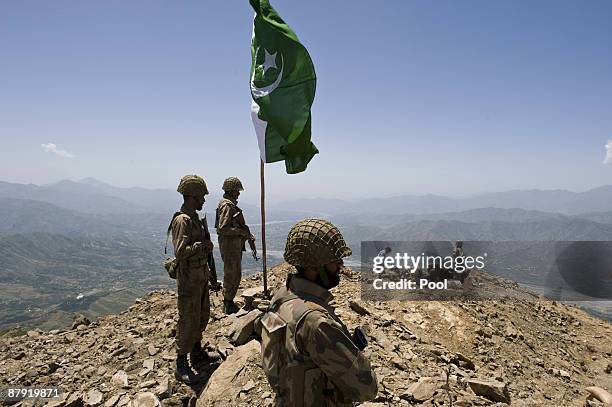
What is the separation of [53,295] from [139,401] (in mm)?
196402

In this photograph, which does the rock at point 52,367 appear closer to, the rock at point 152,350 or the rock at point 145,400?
the rock at point 152,350

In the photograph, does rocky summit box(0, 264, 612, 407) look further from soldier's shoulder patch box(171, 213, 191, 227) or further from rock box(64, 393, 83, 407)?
soldier's shoulder patch box(171, 213, 191, 227)

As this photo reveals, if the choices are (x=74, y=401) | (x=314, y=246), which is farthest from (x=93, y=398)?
(x=314, y=246)

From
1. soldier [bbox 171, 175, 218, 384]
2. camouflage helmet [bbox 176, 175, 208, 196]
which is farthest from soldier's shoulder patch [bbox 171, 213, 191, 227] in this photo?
camouflage helmet [bbox 176, 175, 208, 196]

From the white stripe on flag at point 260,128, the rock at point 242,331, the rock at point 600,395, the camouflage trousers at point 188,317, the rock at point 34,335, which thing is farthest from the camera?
Answer: the rock at point 34,335

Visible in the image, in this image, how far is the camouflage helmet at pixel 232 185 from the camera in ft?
27.9

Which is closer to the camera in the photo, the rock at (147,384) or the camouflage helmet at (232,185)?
the rock at (147,384)

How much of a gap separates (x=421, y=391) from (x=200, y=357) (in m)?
4.08

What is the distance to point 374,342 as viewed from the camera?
24.4ft

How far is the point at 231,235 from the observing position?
8609 mm

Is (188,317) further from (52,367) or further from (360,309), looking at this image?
(360,309)

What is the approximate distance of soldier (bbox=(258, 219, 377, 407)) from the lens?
7.90 feet

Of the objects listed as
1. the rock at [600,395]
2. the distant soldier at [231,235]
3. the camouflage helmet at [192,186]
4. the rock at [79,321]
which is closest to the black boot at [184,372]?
the distant soldier at [231,235]

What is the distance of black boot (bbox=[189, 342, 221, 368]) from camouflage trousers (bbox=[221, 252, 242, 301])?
2.38 meters
